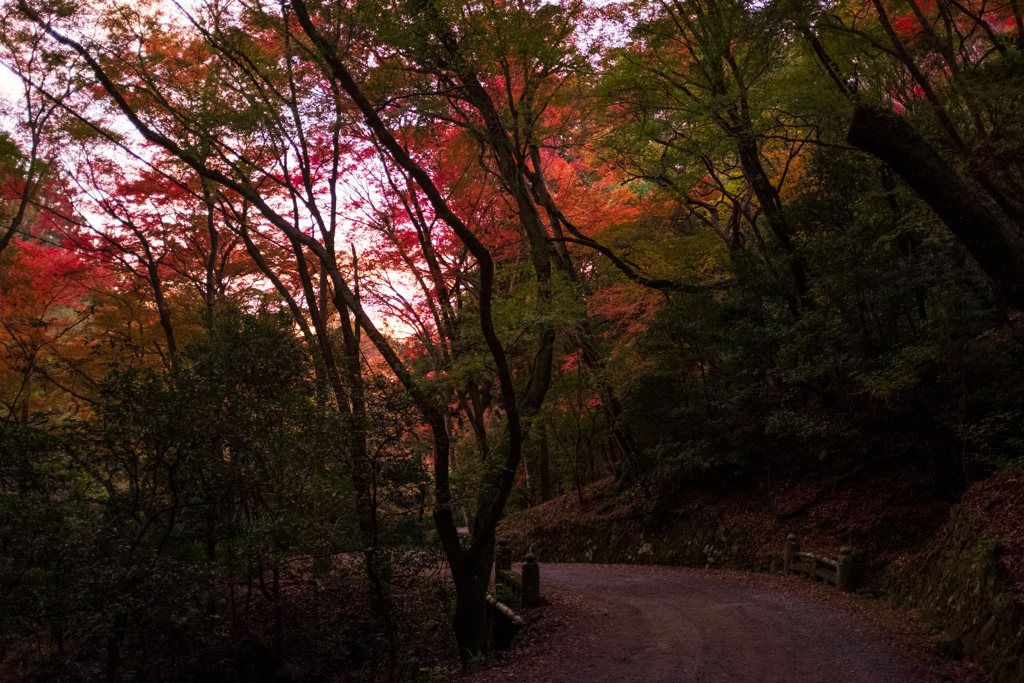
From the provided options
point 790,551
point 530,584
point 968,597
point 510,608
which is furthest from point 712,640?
point 790,551

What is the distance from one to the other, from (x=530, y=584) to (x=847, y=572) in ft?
14.8

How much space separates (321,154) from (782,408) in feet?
32.0

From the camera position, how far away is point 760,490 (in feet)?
42.8

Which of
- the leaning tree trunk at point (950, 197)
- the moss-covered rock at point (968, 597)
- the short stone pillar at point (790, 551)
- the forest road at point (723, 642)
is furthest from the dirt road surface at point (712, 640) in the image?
the leaning tree trunk at point (950, 197)

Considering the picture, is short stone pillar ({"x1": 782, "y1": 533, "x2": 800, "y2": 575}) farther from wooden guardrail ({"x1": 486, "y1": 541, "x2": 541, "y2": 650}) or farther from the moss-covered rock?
wooden guardrail ({"x1": 486, "y1": 541, "x2": 541, "y2": 650})

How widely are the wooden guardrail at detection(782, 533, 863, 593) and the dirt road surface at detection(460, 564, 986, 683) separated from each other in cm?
25

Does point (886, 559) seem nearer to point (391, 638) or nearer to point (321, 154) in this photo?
point (391, 638)

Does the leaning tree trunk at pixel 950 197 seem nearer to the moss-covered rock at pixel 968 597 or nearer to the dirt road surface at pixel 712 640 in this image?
the moss-covered rock at pixel 968 597

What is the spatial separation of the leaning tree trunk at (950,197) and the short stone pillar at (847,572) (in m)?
Answer: 4.22

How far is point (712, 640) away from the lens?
289 inches

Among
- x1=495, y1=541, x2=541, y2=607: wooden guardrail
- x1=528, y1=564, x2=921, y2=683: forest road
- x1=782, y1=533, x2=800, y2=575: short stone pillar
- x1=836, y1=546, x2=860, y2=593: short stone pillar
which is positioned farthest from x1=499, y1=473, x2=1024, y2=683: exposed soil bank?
x1=495, y1=541, x2=541, y2=607: wooden guardrail

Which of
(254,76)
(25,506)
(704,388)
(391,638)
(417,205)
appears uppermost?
(254,76)

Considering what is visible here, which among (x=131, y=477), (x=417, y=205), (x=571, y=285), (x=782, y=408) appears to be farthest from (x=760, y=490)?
(x=131, y=477)

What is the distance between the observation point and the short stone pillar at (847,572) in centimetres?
927
